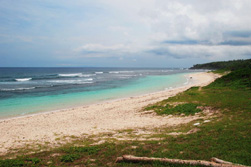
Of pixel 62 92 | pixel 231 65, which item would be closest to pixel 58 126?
pixel 62 92

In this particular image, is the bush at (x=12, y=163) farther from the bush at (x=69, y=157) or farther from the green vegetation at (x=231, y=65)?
the green vegetation at (x=231, y=65)

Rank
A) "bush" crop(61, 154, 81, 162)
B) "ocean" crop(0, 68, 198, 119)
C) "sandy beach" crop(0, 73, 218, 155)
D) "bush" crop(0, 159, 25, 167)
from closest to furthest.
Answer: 1. "bush" crop(0, 159, 25, 167)
2. "bush" crop(61, 154, 81, 162)
3. "sandy beach" crop(0, 73, 218, 155)
4. "ocean" crop(0, 68, 198, 119)

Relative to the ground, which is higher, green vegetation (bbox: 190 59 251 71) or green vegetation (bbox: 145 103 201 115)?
green vegetation (bbox: 190 59 251 71)

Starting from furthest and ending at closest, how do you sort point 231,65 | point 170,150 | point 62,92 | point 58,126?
point 231,65 → point 62,92 → point 58,126 → point 170,150

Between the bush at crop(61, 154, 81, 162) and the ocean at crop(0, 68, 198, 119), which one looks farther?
the ocean at crop(0, 68, 198, 119)

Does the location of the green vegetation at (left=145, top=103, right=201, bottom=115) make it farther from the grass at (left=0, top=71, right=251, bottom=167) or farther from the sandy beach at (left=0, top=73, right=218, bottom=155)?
the grass at (left=0, top=71, right=251, bottom=167)

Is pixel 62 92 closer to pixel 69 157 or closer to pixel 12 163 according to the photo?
pixel 12 163

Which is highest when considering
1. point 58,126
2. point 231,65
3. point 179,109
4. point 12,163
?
point 231,65

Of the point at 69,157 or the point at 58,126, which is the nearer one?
the point at 69,157

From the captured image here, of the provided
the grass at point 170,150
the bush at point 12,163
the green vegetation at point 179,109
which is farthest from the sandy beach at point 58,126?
the bush at point 12,163

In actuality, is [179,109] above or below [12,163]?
above

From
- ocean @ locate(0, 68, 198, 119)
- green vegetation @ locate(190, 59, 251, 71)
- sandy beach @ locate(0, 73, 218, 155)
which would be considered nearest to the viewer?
sandy beach @ locate(0, 73, 218, 155)

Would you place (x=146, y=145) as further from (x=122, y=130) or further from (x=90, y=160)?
(x=122, y=130)

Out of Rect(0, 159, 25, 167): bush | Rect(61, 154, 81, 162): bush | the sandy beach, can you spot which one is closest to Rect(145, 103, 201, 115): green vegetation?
the sandy beach
